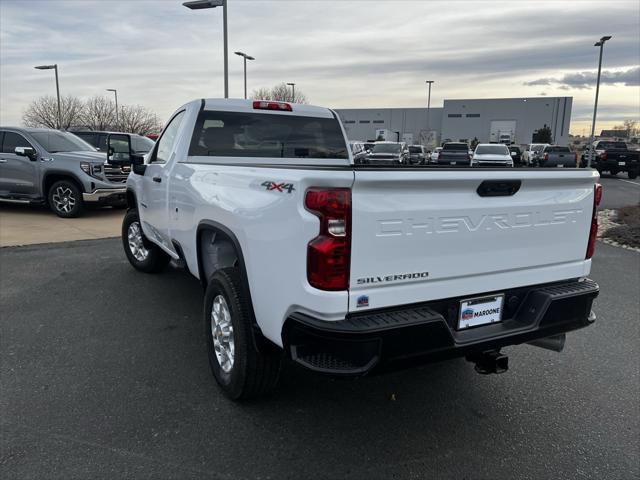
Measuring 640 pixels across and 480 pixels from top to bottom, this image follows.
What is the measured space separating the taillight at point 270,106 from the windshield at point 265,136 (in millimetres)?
72

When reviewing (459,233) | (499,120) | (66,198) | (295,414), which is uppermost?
(499,120)

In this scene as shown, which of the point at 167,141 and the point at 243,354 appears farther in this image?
the point at 167,141

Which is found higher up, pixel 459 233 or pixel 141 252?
pixel 459 233

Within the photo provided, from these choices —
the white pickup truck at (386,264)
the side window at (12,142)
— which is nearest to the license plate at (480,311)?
the white pickup truck at (386,264)

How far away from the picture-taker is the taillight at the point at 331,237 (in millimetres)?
2355

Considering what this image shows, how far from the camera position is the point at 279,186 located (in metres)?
2.57

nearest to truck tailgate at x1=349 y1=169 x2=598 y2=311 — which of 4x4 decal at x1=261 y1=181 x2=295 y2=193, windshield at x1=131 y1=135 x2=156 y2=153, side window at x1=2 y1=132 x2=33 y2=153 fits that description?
4x4 decal at x1=261 y1=181 x2=295 y2=193

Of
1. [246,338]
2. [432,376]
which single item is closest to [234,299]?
[246,338]

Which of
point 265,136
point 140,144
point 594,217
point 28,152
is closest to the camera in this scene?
point 594,217

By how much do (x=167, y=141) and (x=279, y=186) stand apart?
114 inches

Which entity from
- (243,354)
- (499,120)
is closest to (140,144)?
(243,354)

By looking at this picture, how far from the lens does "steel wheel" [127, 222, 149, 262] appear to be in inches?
252

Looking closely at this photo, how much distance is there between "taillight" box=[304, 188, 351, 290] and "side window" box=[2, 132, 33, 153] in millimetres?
10963

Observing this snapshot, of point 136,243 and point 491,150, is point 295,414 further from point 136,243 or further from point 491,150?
point 491,150
